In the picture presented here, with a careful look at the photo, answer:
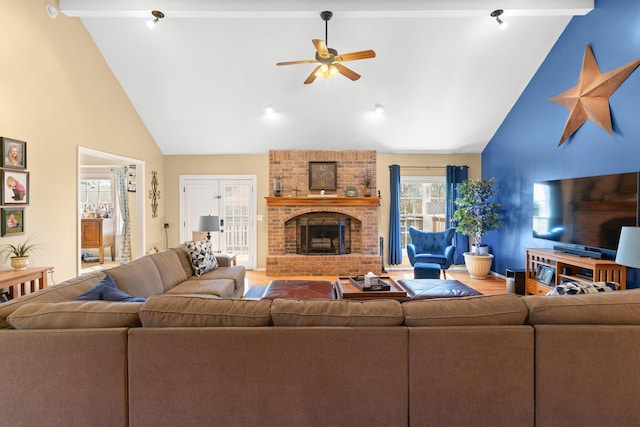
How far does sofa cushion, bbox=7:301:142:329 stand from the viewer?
156 centimetres

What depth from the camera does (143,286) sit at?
307 cm

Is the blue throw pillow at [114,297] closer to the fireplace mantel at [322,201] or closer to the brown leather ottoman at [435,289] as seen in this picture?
the brown leather ottoman at [435,289]

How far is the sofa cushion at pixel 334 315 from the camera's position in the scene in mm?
1599

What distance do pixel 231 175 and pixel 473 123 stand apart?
15.2ft

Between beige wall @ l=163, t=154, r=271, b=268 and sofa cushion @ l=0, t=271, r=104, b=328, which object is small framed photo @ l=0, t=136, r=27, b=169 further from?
beige wall @ l=163, t=154, r=271, b=268

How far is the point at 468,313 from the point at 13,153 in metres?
4.35

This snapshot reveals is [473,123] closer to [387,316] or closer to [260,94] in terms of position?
[260,94]

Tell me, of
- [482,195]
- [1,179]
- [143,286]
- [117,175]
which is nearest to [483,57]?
[482,195]

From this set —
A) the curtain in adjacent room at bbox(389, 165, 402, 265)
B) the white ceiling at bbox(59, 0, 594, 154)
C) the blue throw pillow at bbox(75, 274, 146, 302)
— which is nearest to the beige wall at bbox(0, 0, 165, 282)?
the white ceiling at bbox(59, 0, 594, 154)

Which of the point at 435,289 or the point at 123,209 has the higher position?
the point at 123,209

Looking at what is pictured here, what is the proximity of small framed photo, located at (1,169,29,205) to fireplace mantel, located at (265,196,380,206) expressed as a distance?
3.62 m

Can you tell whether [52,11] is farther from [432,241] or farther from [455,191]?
[455,191]

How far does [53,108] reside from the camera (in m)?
3.97

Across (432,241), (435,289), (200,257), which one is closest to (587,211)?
(435,289)
